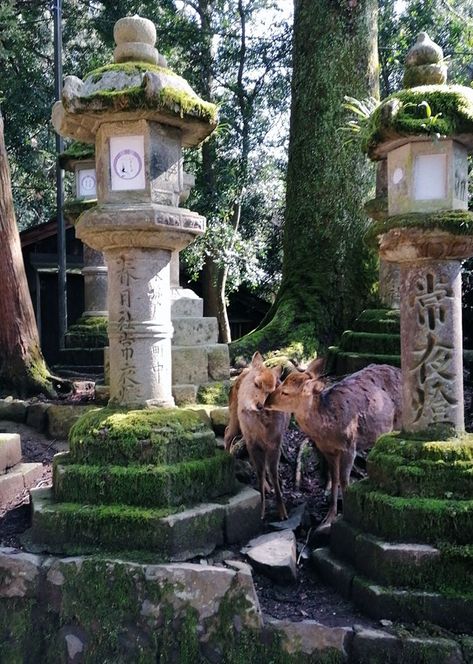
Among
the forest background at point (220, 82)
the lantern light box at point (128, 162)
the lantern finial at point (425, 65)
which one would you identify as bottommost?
the lantern light box at point (128, 162)

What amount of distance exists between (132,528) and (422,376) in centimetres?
194

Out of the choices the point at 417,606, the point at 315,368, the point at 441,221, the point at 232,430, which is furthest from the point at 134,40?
the point at 417,606

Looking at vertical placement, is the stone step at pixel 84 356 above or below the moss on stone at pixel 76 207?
below

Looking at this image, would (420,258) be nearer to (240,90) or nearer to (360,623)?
(360,623)

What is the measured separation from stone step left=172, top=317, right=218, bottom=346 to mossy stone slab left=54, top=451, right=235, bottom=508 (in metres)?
2.06

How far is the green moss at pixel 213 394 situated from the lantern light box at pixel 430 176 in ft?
9.41

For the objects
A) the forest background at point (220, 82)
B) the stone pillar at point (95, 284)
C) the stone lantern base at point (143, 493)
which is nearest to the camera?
the stone lantern base at point (143, 493)

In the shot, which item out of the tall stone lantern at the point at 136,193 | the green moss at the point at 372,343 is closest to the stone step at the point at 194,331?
the green moss at the point at 372,343

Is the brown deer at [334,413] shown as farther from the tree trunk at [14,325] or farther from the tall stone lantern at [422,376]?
the tree trunk at [14,325]

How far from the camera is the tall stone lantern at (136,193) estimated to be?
14.1 feet

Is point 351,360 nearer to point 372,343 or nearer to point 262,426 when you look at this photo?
point 372,343

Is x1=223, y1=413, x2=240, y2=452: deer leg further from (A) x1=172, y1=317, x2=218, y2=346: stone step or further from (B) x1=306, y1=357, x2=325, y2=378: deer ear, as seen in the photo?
(A) x1=172, y1=317, x2=218, y2=346: stone step

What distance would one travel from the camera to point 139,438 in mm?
4230

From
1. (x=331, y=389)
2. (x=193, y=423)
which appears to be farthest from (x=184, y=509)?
(x=331, y=389)
